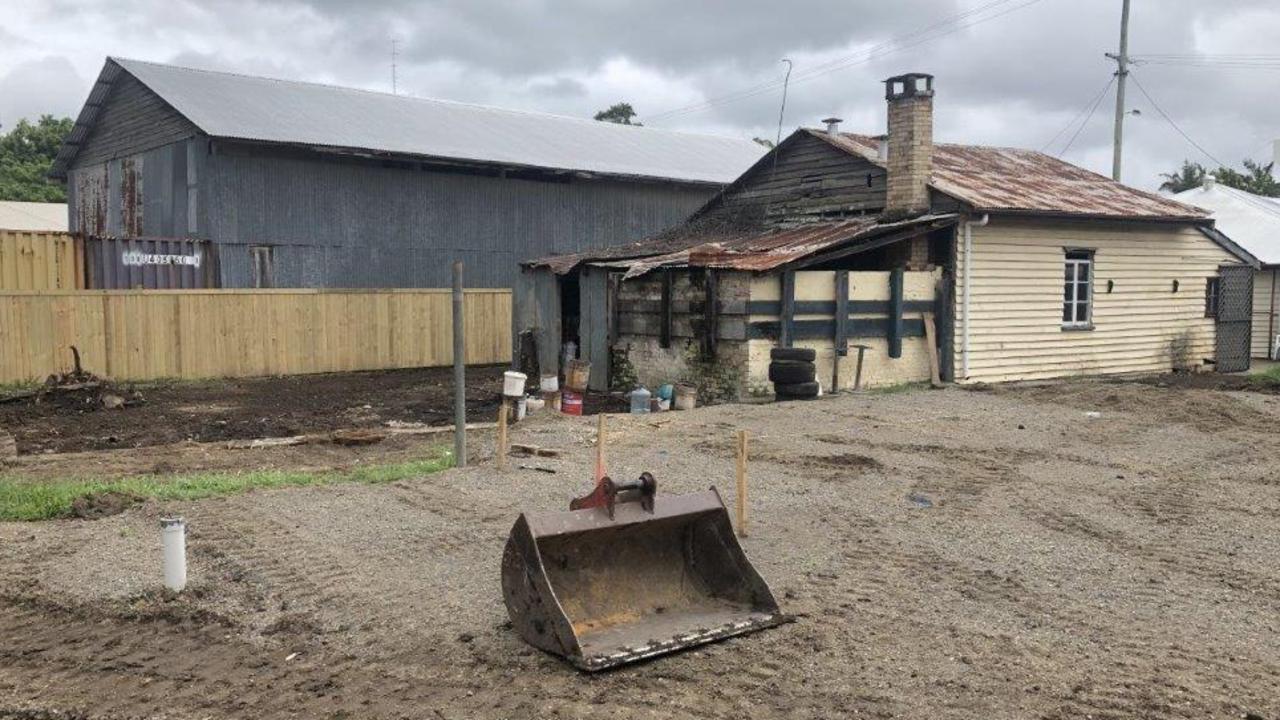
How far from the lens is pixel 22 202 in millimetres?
40031

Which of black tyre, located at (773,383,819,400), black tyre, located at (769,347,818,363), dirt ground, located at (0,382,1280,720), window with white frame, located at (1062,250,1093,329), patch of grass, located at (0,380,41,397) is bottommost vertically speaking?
dirt ground, located at (0,382,1280,720)

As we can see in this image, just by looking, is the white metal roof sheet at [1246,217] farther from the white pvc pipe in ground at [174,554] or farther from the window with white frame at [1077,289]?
the white pvc pipe in ground at [174,554]

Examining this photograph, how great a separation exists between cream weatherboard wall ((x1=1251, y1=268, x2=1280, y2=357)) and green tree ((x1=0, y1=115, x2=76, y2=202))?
41552 mm

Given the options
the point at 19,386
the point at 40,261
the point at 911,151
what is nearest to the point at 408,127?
the point at 40,261

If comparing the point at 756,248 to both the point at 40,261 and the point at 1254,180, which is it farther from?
the point at 1254,180

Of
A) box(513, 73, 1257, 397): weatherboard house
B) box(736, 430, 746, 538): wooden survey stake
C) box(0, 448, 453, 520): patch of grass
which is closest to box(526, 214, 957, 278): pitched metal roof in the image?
box(513, 73, 1257, 397): weatherboard house

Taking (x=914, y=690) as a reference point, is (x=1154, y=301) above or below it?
above

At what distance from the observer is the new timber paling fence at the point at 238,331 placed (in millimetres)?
18406

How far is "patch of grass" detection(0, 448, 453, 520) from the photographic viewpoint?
27.5ft

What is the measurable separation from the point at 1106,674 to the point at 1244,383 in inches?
644

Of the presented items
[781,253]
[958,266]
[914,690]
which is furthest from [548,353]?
[914,690]

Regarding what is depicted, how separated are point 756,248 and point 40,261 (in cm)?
1283

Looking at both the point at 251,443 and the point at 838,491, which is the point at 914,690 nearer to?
the point at 838,491

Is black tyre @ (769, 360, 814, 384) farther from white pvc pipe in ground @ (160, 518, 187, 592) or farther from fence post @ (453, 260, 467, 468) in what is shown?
white pvc pipe in ground @ (160, 518, 187, 592)
